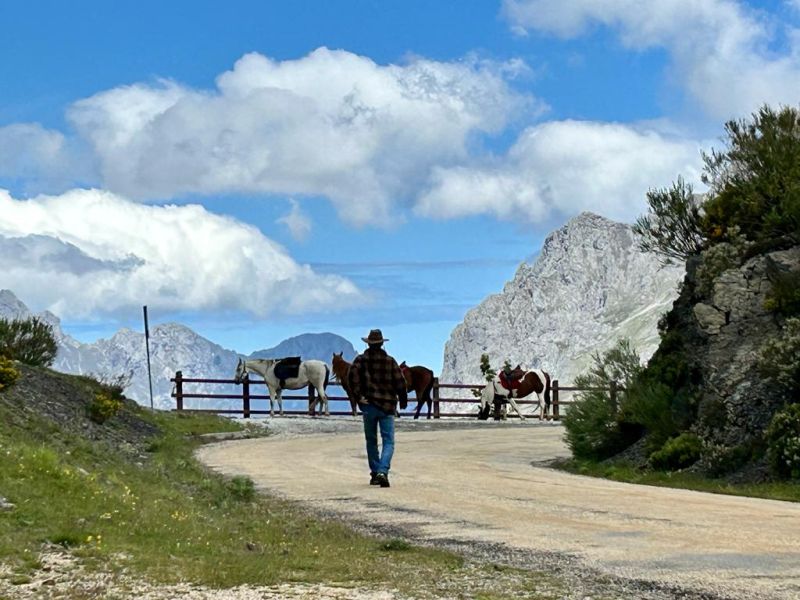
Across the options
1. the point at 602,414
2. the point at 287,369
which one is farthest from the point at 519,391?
the point at 602,414

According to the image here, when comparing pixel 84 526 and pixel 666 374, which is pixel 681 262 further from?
pixel 84 526

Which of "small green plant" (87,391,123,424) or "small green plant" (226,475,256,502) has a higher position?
"small green plant" (87,391,123,424)

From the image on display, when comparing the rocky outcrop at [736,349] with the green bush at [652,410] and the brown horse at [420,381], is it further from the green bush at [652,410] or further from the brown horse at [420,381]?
the brown horse at [420,381]

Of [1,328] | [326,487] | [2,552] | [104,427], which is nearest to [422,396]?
[1,328]

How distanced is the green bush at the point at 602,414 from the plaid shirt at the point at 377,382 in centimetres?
661

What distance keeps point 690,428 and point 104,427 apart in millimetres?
12726

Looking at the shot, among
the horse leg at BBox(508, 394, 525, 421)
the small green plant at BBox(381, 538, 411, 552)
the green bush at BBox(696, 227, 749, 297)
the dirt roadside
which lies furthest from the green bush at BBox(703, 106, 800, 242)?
the horse leg at BBox(508, 394, 525, 421)

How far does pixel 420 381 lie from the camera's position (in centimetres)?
4631

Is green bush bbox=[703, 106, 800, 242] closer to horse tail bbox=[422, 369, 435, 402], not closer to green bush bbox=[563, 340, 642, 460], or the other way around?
green bush bbox=[563, 340, 642, 460]

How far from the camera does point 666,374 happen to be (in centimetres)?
2164

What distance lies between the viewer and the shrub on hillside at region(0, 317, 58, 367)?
30625mm

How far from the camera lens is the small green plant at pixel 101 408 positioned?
24875 millimetres

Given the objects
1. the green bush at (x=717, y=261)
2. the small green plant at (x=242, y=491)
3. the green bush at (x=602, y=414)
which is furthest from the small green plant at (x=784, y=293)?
the small green plant at (x=242, y=491)

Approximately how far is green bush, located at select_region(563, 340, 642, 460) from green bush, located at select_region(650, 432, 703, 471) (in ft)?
7.60
